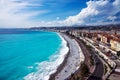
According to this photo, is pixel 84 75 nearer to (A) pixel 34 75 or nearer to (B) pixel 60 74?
(B) pixel 60 74

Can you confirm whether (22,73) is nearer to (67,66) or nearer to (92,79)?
(67,66)

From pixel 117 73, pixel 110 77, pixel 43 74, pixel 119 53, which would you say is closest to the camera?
pixel 110 77

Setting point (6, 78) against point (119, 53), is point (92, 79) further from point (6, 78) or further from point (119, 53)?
point (119, 53)

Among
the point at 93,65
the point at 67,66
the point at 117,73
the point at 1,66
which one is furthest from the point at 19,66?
the point at 117,73

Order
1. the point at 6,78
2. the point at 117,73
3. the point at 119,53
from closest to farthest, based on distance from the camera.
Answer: the point at 117,73, the point at 6,78, the point at 119,53

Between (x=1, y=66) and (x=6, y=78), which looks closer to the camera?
(x=6, y=78)

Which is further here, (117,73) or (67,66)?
(67,66)

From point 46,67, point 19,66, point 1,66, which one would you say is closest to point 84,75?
point 46,67

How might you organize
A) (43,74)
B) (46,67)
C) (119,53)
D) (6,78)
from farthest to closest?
1. (119,53)
2. (46,67)
3. (43,74)
4. (6,78)

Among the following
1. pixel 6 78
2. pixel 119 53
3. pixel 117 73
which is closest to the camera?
pixel 117 73
